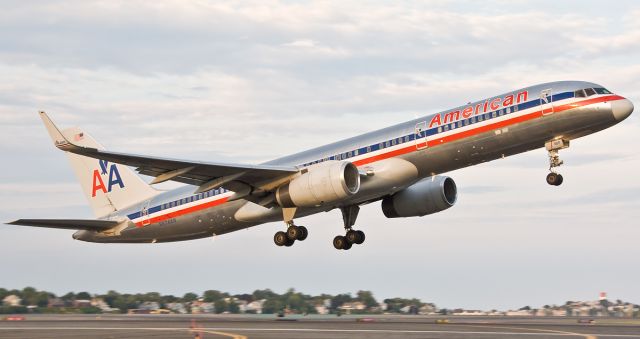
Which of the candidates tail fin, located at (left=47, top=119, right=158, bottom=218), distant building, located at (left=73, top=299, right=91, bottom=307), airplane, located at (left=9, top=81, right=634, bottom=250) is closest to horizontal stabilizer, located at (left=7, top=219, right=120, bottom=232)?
airplane, located at (left=9, top=81, right=634, bottom=250)

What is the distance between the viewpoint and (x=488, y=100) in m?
39.8

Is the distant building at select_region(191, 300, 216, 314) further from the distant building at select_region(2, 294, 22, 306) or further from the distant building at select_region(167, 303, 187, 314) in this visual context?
the distant building at select_region(2, 294, 22, 306)

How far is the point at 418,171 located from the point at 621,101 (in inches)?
363

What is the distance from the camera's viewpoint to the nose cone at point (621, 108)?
37.2 metres

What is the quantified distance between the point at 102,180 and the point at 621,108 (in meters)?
29.9

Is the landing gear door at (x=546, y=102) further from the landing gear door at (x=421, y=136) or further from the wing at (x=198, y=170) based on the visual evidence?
the wing at (x=198, y=170)

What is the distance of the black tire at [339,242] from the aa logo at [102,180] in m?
13.1

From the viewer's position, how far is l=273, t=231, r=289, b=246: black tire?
45.1 meters

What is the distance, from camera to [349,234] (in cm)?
4812

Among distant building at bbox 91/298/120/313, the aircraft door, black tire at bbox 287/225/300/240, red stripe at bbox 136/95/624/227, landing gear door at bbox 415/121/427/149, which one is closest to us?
red stripe at bbox 136/95/624/227

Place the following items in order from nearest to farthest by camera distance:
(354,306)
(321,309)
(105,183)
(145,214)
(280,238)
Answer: (280,238) < (145,214) < (105,183) < (321,309) < (354,306)

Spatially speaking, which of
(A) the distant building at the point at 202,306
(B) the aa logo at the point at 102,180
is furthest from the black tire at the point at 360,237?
(A) the distant building at the point at 202,306

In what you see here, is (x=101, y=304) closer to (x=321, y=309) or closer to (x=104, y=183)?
(x=321, y=309)

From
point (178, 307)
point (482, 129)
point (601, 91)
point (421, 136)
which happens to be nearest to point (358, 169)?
point (421, 136)
